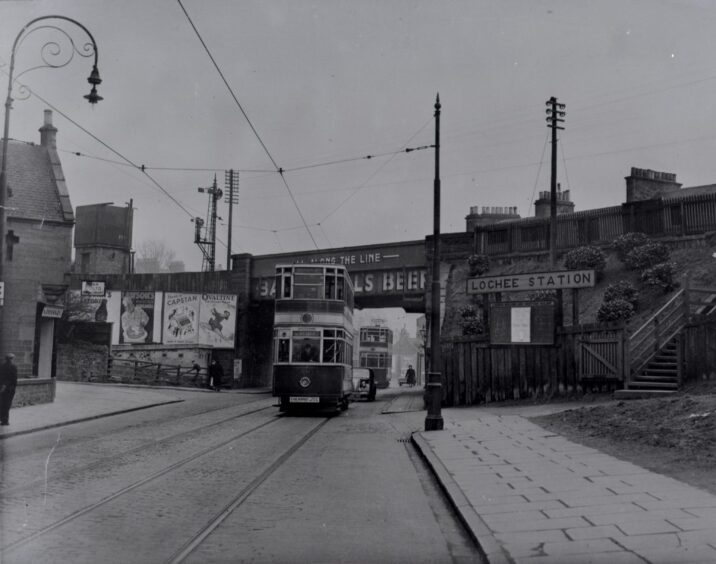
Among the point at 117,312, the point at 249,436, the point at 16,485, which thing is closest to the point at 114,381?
the point at 117,312

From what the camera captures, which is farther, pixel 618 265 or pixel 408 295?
pixel 408 295

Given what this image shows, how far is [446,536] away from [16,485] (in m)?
5.02

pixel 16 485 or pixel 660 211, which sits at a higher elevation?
pixel 660 211

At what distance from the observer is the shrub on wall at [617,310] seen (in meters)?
24.2

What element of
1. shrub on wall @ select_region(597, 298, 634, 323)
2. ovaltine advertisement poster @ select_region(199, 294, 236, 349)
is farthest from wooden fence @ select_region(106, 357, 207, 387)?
shrub on wall @ select_region(597, 298, 634, 323)

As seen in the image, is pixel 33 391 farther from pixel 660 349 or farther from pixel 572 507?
pixel 572 507

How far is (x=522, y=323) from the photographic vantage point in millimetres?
20875

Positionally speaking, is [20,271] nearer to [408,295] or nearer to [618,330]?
[408,295]

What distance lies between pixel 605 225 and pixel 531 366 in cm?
1248

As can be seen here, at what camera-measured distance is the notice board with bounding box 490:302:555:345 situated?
20.6 metres

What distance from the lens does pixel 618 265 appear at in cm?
2966

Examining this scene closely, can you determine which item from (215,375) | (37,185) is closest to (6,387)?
(37,185)

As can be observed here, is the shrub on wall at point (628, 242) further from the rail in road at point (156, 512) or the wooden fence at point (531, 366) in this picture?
the rail in road at point (156, 512)

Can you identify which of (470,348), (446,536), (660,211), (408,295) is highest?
(660,211)
